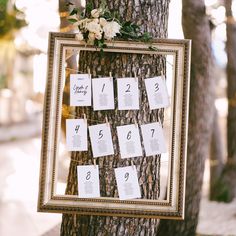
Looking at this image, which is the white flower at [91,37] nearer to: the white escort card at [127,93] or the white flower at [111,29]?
the white flower at [111,29]

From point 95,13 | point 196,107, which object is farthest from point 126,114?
point 196,107

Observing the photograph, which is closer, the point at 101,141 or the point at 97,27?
the point at 97,27

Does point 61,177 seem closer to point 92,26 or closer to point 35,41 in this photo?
point 92,26

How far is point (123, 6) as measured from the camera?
307 cm

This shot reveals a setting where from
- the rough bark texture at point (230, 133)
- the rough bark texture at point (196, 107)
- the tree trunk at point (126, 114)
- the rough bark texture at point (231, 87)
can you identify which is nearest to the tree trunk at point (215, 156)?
the rough bark texture at point (230, 133)

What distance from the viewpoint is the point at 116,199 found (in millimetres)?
3033

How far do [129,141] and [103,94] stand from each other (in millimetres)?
277

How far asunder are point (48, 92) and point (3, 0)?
104 centimetres

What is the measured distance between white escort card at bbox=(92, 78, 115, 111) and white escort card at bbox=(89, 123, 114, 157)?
0.11m

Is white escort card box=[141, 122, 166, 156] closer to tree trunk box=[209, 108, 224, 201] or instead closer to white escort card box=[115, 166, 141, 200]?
white escort card box=[115, 166, 141, 200]

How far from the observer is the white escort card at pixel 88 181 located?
3.03 meters

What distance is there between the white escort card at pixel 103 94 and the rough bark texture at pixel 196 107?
7.01ft

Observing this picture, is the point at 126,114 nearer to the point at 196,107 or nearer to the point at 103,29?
the point at 103,29

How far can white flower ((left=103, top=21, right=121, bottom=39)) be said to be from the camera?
293cm
